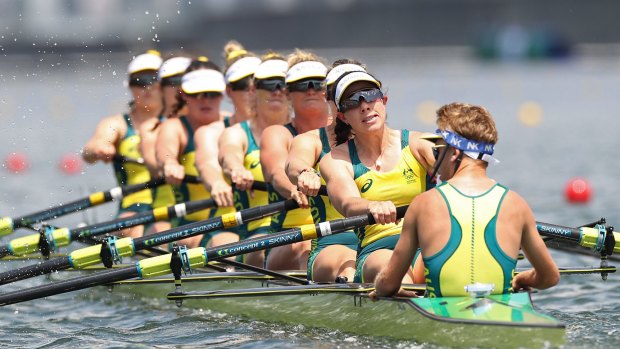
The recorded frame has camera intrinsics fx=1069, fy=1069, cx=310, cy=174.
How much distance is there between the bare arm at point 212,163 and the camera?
8734 mm

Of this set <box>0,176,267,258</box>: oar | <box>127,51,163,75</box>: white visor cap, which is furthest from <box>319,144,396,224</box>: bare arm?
<box>127,51,163,75</box>: white visor cap

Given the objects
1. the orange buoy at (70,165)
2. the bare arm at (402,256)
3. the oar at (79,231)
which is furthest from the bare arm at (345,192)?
the orange buoy at (70,165)

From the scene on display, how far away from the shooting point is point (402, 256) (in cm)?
567

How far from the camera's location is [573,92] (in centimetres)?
3578

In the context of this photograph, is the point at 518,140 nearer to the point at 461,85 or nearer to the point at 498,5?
the point at 461,85

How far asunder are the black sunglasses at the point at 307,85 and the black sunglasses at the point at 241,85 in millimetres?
1419

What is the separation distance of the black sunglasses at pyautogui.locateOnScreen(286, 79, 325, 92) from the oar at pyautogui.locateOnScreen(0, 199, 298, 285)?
0.88m

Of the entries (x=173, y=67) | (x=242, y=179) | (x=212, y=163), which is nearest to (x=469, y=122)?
(x=242, y=179)

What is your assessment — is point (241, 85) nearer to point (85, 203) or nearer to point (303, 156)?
point (85, 203)

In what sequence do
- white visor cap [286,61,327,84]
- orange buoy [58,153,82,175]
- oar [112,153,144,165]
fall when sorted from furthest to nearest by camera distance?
orange buoy [58,153,82,175]
oar [112,153,144,165]
white visor cap [286,61,327,84]

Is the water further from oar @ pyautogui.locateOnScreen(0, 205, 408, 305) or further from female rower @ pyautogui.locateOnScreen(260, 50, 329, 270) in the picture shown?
female rower @ pyautogui.locateOnScreen(260, 50, 329, 270)

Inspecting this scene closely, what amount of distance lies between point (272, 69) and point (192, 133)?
5.18 feet

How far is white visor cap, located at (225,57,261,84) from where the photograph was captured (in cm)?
938

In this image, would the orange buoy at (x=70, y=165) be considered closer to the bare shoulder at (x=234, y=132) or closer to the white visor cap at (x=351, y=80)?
the bare shoulder at (x=234, y=132)
